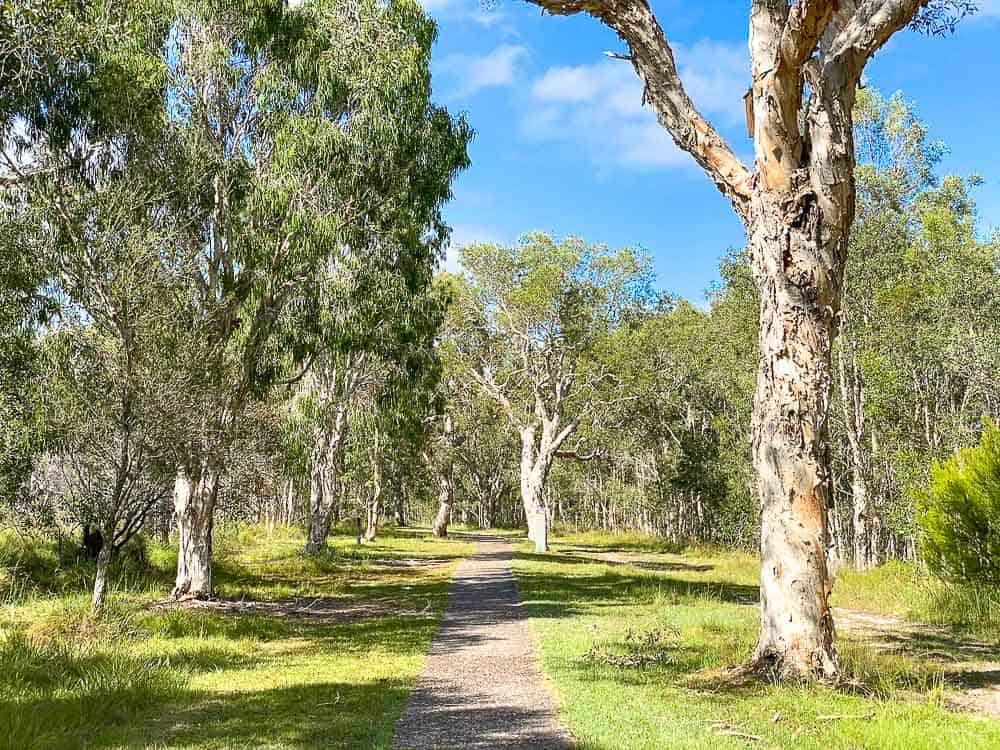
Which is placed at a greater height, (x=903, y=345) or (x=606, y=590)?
(x=903, y=345)

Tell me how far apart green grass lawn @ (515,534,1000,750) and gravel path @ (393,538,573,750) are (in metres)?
0.25

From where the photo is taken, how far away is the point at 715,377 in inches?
1308

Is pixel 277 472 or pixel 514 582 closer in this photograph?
pixel 514 582

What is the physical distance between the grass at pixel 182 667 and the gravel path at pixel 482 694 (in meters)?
0.23

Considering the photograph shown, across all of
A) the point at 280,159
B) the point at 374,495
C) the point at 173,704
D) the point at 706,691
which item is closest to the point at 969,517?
the point at 706,691

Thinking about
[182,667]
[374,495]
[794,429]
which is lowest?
[182,667]

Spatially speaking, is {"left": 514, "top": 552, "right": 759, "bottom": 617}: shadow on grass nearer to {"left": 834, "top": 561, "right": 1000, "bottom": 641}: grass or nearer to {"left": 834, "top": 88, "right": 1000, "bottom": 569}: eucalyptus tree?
{"left": 834, "top": 561, "right": 1000, "bottom": 641}: grass

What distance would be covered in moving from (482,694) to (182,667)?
11.6ft

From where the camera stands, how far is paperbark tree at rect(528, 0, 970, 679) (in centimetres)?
784

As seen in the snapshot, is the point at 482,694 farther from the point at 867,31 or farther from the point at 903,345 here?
the point at 903,345

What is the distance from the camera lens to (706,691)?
7.43 metres

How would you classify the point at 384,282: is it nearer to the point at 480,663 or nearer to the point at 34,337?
the point at 34,337

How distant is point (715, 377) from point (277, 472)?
1888cm

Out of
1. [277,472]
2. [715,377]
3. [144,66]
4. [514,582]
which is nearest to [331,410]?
[277,472]
